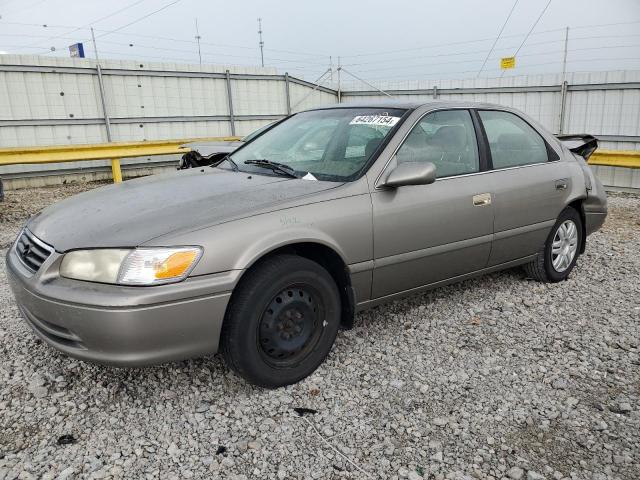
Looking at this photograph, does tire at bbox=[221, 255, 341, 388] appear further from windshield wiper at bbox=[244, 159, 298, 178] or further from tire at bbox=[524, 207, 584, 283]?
tire at bbox=[524, 207, 584, 283]

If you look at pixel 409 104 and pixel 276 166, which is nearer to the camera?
pixel 276 166

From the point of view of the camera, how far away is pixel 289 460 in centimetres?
227

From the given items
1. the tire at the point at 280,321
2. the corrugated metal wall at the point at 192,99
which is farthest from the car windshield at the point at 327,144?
the corrugated metal wall at the point at 192,99

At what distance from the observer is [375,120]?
348 centimetres

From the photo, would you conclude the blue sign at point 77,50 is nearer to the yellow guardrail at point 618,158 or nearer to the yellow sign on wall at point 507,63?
the yellow sign on wall at point 507,63

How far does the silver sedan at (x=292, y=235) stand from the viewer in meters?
2.38

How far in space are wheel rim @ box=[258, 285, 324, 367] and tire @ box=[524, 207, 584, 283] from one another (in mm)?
2330

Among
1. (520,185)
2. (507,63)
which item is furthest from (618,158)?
(520,185)

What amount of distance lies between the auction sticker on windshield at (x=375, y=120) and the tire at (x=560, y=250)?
5.91 feet

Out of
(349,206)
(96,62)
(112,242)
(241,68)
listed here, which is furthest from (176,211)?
(241,68)

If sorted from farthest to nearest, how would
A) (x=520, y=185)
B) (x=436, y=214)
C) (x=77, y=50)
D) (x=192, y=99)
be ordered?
(x=77, y=50) < (x=192, y=99) < (x=520, y=185) < (x=436, y=214)

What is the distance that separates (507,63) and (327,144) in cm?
1046

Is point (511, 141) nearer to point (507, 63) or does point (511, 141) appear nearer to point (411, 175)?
point (411, 175)

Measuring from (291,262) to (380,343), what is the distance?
1.03m
